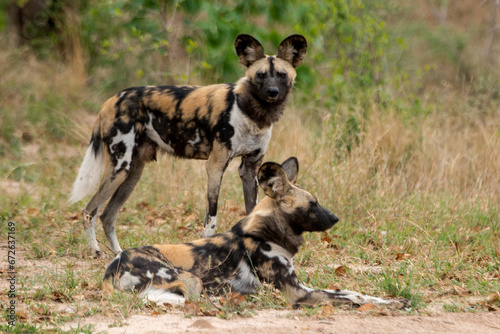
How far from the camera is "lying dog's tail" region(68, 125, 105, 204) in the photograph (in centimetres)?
475

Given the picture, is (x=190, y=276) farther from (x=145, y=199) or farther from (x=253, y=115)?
(x=145, y=199)

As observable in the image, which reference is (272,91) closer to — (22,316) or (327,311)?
(327,311)

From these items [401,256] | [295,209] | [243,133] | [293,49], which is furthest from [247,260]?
[293,49]

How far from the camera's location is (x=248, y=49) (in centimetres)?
451

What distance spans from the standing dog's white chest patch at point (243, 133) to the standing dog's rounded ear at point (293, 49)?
0.51 m

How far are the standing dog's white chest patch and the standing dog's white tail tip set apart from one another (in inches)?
43.4

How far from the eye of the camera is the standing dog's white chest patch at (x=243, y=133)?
14.4 ft

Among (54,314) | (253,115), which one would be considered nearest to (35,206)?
(253,115)

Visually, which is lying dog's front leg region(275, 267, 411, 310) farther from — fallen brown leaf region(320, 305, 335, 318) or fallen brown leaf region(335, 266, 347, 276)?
fallen brown leaf region(335, 266, 347, 276)

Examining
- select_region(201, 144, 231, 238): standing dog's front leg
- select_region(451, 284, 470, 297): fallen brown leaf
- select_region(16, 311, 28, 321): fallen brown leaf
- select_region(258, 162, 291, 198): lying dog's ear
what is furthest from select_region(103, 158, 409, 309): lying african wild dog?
select_region(201, 144, 231, 238): standing dog's front leg

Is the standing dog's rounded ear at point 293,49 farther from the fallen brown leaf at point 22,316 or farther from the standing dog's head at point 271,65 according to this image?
the fallen brown leaf at point 22,316

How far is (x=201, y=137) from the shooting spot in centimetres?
453

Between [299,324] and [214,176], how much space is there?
5.36 ft

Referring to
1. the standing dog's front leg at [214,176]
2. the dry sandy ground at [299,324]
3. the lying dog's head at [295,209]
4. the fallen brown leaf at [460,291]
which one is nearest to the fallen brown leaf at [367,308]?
the dry sandy ground at [299,324]
